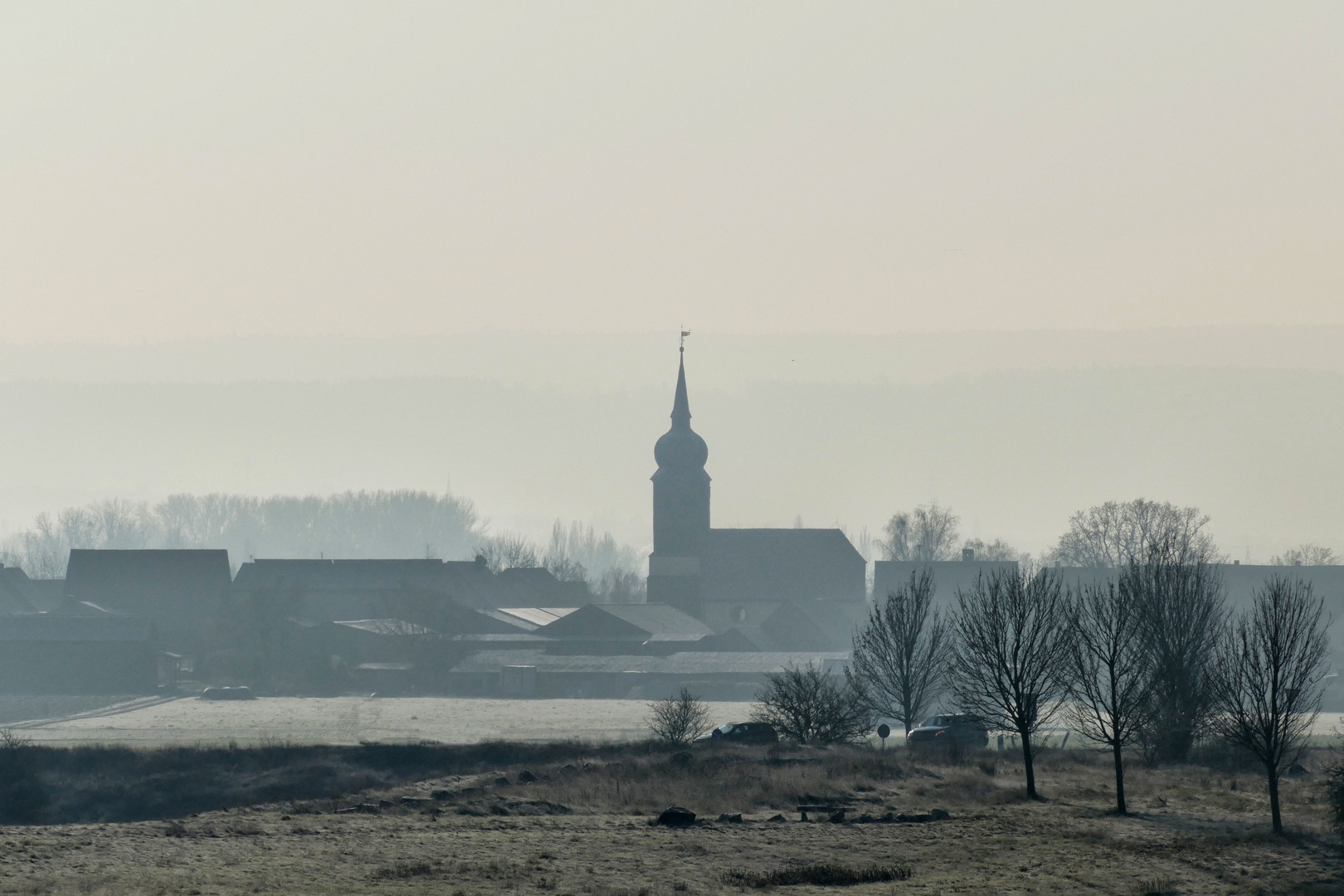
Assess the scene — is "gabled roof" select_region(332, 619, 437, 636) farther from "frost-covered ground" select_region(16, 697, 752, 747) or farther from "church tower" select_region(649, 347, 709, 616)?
"church tower" select_region(649, 347, 709, 616)

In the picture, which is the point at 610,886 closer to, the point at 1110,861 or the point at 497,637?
the point at 1110,861

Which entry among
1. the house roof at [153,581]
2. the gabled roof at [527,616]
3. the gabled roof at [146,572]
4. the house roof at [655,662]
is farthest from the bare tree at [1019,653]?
the gabled roof at [146,572]

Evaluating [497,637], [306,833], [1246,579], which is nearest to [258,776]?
[306,833]

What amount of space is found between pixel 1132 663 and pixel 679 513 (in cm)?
6786

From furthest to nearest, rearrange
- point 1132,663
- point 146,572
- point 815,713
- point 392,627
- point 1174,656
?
point 146,572 < point 392,627 < point 815,713 < point 1174,656 < point 1132,663

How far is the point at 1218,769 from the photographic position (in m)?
40.8

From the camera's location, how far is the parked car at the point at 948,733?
4531 centimetres

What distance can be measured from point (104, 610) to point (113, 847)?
77.1m

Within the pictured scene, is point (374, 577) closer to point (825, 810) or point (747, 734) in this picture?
point (747, 734)

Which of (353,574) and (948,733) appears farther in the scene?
(353,574)

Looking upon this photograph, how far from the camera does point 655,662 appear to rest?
87.0 m

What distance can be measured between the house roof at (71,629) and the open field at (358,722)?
349 inches

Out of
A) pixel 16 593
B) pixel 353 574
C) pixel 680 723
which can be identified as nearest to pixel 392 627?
pixel 353 574

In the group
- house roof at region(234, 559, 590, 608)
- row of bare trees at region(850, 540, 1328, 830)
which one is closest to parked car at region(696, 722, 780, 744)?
row of bare trees at region(850, 540, 1328, 830)
